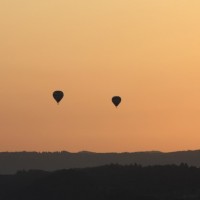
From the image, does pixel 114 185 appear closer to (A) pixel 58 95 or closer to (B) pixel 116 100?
(B) pixel 116 100

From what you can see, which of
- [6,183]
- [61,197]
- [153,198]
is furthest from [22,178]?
[153,198]

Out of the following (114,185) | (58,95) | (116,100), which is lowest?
(114,185)

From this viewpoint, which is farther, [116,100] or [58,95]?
[116,100]

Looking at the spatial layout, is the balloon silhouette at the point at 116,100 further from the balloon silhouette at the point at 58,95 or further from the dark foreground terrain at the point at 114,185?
the dark foreground terrain at the point at 114,185

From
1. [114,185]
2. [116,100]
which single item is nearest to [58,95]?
[116,100]

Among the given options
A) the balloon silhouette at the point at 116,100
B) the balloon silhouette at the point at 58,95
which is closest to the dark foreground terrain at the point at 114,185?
the balloon silhouette at the point at 116,100

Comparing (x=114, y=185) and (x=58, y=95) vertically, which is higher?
(x=58, y=95)

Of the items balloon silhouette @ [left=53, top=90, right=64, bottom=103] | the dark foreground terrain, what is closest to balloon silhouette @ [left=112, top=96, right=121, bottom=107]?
balloon silhouette @ [left=53, top=90, right=64, bottom=103]

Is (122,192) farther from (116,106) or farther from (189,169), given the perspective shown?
(189,169)
